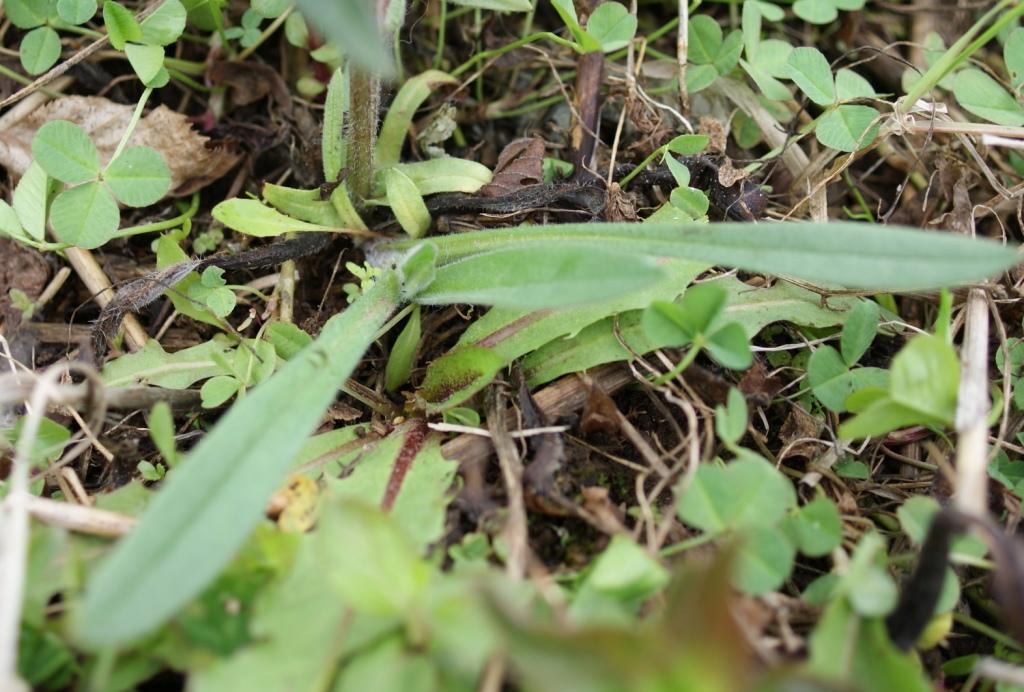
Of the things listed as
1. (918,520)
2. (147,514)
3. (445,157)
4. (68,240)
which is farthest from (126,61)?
(918,520)

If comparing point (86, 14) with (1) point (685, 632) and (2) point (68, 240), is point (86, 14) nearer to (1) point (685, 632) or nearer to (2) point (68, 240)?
(2) point (68, 240)

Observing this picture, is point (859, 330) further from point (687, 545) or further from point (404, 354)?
point (404, 354)

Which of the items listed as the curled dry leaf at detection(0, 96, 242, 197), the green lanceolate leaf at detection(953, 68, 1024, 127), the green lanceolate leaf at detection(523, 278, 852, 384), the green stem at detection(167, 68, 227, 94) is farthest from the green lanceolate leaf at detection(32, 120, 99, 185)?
the green lanceolate leaf at detection(953, 68, 1024, 127)

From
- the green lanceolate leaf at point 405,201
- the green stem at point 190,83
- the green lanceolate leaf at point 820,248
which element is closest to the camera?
the green lanceolate leaf at point 820,248

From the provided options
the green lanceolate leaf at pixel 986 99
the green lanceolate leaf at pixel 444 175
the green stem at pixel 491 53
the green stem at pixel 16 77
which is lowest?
the green lanceolate leaf at pixel 986 99

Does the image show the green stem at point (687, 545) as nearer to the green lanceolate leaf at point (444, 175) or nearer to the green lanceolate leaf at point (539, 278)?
the green lanceolate leaf at point (539, 278)

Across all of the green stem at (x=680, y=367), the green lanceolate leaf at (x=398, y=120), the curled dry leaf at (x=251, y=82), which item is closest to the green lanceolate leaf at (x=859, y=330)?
the green stem at (x=680, y=367)

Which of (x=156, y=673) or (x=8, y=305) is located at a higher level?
(x=8, y=305)
